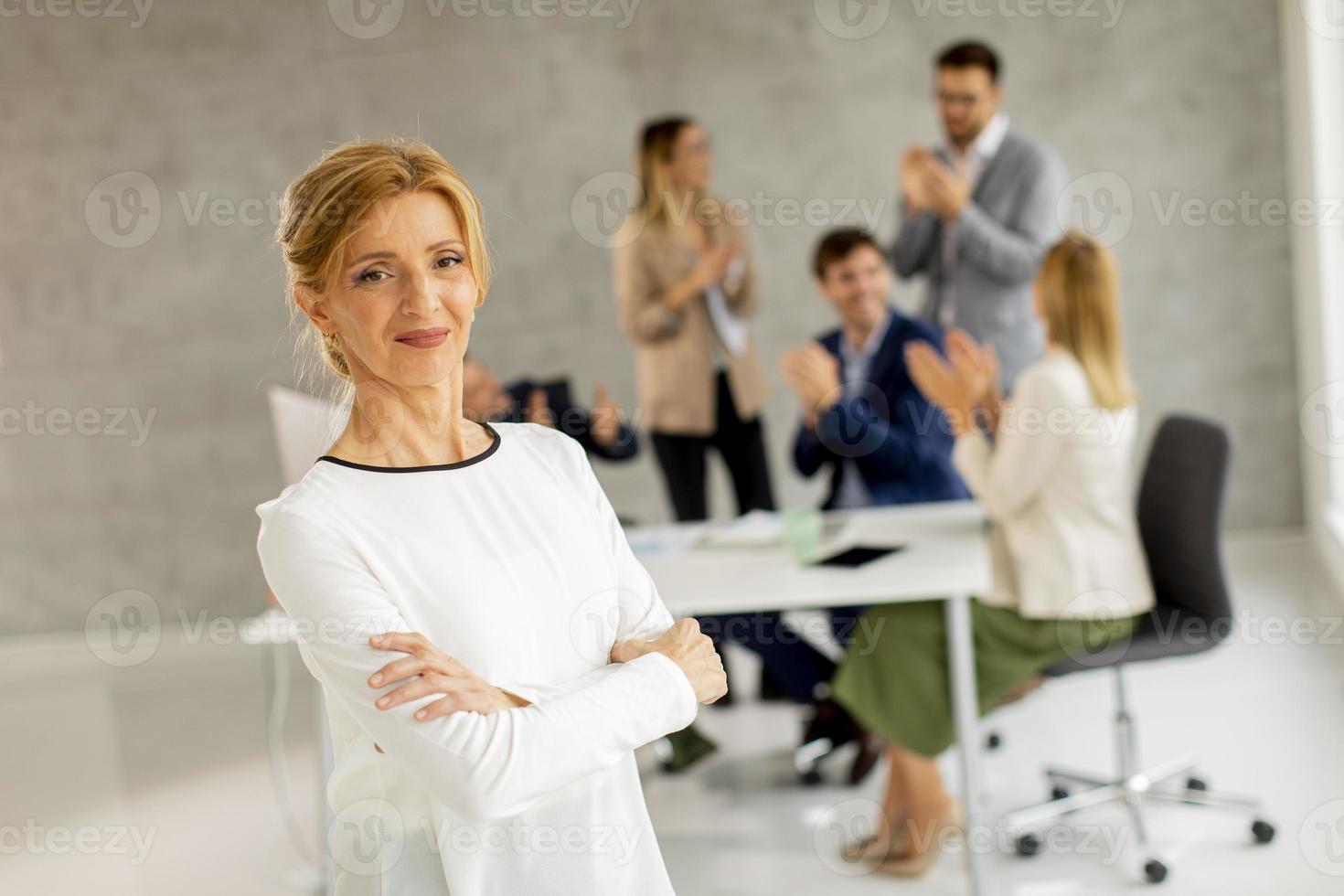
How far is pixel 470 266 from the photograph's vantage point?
1.14m

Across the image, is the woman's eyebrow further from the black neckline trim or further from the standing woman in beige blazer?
the standing woman in beige blazer

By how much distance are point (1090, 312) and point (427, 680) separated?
2231 mm

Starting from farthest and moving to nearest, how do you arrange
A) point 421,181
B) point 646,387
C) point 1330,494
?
1. point 1330,494
2. point 646,387
3. point 421,181

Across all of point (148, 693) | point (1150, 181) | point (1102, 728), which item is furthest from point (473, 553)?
point (1150, 181)

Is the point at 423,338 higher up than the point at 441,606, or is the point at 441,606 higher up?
the point at 423,338

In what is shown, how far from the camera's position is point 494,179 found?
219 inches

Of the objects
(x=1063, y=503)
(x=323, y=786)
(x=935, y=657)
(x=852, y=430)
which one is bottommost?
(x=323, y=786)

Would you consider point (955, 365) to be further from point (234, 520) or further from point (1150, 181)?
point (234, 520)

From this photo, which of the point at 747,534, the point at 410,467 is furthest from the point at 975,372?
the point at 410,467

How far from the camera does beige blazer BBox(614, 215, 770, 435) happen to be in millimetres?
4164

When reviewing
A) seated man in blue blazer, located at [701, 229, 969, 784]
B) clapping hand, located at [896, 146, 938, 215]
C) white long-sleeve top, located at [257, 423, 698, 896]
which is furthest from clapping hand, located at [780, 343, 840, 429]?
white long-sleeve top, located at [257, 423, 698, 896]

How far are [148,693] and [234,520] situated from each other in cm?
104

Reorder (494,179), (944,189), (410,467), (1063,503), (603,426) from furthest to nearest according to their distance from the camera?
(494,179) → (944,189) → (603,426) → (1063,503) → (410,467)

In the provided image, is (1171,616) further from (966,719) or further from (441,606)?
(441,606)
